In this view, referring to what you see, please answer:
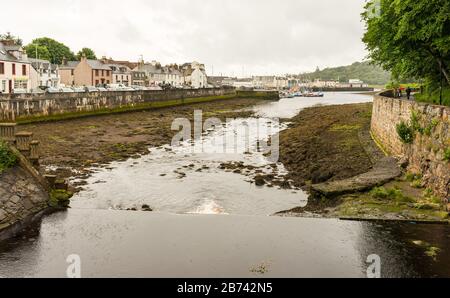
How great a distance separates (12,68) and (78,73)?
3287cm

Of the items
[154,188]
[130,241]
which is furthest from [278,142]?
[130,241]

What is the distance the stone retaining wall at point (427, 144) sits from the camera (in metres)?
16.0

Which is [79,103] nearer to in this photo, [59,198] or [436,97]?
[59,198]

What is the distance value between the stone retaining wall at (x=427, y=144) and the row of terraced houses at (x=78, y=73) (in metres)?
39.7

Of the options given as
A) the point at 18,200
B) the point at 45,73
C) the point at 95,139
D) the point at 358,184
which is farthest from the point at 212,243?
the point at 45,73

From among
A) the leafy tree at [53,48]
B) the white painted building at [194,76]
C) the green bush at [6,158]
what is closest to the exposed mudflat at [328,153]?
the green bush at [6,158]

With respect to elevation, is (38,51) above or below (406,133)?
above

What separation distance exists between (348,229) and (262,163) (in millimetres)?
15738

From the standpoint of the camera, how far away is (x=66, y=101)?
1978 inches

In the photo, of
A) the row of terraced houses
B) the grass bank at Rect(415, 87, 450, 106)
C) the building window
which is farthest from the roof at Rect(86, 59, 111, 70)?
the grass bank at Rect(415, 87, 450, 106)

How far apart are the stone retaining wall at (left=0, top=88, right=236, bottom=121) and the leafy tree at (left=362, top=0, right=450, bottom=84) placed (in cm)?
3326

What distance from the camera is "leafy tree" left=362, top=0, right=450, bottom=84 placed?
2003cm

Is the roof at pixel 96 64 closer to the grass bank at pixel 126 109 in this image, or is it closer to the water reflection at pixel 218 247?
the grass bank at pixel 126 109
